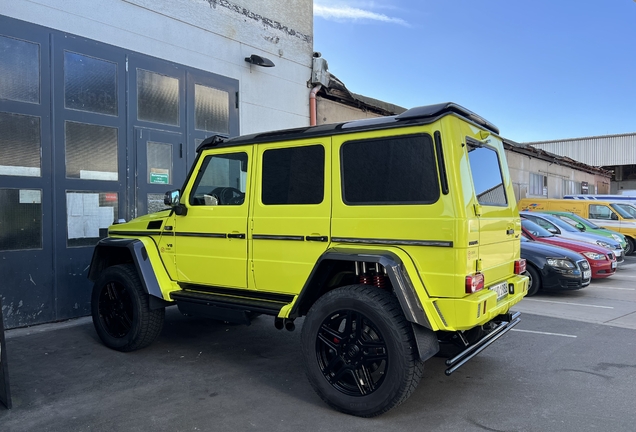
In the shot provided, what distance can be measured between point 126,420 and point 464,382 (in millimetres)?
2821

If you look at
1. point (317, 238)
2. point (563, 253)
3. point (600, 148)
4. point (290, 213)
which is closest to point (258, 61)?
point (290, 213)

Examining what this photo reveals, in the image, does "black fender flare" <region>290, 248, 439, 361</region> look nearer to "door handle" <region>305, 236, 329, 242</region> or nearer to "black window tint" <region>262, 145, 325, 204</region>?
"door handle" <region>305, 236, 329, 242</region>

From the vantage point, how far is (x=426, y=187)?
12.2 feet

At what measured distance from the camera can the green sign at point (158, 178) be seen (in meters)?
7.97

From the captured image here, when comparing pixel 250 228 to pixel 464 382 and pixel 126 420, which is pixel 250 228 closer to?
pixel 126 420

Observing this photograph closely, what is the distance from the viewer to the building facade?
6414 millimetres

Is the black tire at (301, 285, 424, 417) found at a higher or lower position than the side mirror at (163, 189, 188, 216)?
lower

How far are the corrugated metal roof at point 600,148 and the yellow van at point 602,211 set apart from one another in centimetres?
2290

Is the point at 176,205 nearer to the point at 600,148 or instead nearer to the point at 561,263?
the point at 561,263

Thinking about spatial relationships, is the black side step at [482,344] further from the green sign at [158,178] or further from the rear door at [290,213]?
the green sign at [158,178]

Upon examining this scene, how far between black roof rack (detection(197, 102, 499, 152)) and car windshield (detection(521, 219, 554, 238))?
21.0 ft

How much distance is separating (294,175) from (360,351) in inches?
62.9

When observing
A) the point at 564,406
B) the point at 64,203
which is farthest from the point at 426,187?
the point at 64,203

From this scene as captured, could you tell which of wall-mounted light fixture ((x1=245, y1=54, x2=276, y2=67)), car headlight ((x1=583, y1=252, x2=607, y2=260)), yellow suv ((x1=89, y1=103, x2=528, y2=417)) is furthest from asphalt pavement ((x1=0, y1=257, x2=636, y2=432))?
wall-mounted light fixture ((x1=245, y1=54, x2=276, y2=67))
